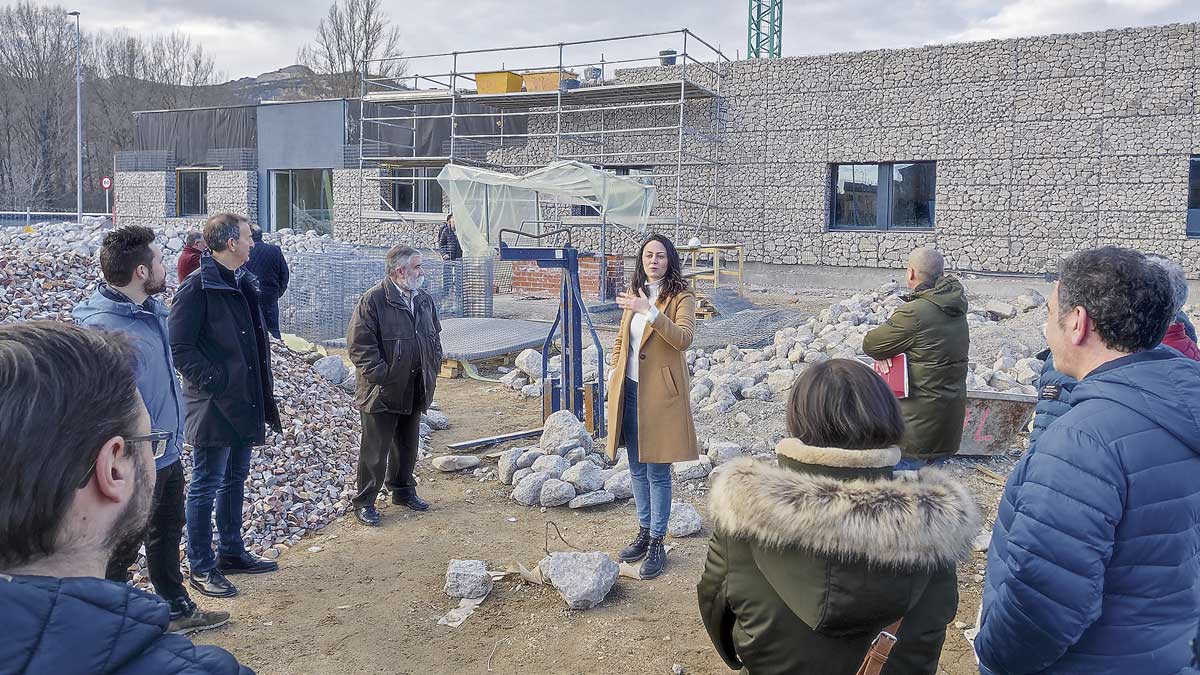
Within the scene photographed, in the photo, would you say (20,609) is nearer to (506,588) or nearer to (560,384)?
(506,588)

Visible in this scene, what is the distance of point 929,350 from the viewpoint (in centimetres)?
500

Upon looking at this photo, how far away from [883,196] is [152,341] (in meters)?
18.7

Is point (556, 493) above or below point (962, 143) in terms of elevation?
below

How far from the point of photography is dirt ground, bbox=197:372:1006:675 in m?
3.97

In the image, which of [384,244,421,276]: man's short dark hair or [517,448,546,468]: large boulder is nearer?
[384,244,421,276]: man's short dark hair

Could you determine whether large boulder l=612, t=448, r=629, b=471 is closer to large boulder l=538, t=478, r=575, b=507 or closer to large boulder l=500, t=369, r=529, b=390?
large boulder l=538, t=478, r=575, b=507

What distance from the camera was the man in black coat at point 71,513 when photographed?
1.03 meters

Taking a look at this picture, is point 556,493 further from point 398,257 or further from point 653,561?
point 398,257

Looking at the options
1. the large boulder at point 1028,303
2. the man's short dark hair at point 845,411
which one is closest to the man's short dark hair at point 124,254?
the man's short dark hair at point 845,411

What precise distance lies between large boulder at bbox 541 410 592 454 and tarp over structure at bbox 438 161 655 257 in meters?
9.56

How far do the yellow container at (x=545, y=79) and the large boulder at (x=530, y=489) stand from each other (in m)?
17.4

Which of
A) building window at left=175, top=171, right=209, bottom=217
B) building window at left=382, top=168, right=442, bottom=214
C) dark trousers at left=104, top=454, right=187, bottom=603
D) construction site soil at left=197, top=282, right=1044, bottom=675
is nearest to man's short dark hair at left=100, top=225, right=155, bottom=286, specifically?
dark trousers at left=104, top=454, right=187, bottom=603

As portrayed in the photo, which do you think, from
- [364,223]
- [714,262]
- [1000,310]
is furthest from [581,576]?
[364,223]

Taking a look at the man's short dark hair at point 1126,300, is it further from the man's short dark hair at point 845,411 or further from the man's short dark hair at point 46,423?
the man's short dark hair at point 46,423
